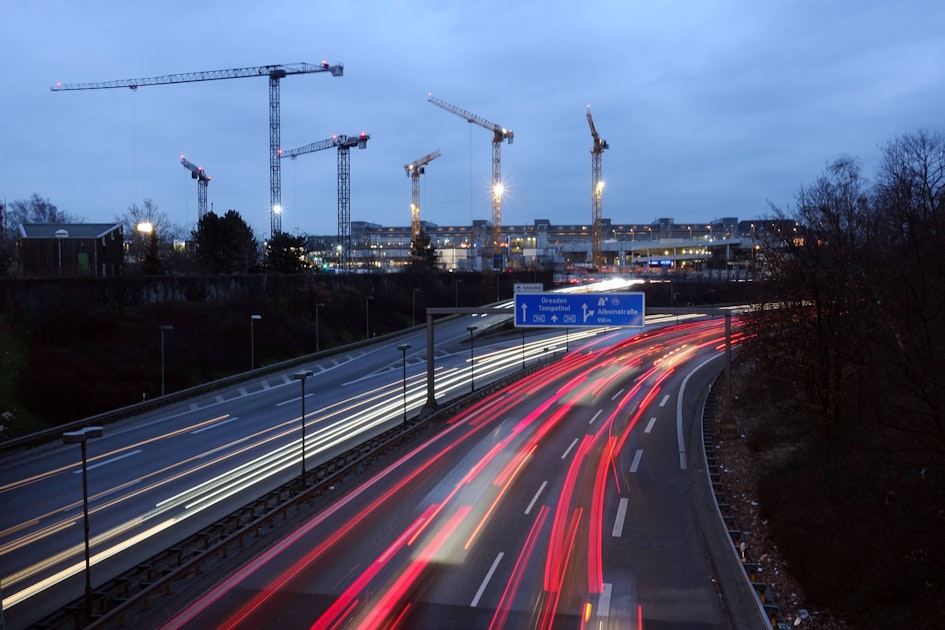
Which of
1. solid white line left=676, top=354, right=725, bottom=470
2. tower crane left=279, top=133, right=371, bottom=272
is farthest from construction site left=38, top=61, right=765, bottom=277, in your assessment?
solid white line left=676, top=354, right=725, bottom=470

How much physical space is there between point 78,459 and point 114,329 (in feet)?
66.9

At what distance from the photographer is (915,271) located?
18.1 meters

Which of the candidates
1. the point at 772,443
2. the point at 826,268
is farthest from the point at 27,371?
the point at 826,268

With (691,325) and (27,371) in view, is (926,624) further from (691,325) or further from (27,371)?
(691,325)

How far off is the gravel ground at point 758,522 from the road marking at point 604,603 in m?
3.33

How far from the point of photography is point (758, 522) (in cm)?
1995

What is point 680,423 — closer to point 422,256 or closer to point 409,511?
point 409,511

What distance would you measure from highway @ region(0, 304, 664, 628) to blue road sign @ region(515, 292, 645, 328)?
27.6 ft

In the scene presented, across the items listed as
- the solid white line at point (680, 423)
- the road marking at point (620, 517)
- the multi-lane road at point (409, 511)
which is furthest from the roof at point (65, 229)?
the road marking at point (620, 517)

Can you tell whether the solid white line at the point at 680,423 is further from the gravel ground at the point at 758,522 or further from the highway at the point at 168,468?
the highway at the point at 168,468

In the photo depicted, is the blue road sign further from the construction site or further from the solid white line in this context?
the construction site

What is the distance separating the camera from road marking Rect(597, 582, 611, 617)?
542 inches

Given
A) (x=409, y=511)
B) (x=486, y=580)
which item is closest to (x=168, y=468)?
(x=409, y=511)

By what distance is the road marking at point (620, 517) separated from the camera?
18.6 metres
